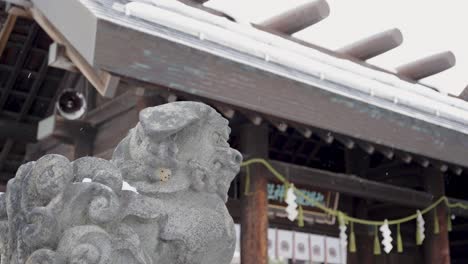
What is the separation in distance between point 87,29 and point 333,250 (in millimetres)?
5021

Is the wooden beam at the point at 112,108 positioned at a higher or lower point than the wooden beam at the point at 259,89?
higher

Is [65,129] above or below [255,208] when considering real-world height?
above

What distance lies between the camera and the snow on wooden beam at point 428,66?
6.47 metres

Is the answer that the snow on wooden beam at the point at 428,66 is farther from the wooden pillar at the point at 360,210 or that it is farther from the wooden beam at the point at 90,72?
the wooden beam at the point at 90,72

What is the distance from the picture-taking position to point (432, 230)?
702 centimetres

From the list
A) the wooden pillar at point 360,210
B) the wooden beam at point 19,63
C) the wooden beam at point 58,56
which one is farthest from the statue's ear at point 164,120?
the wooden pillar at point 360,210

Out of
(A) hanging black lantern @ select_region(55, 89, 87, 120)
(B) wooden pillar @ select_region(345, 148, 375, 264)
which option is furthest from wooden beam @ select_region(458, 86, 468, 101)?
(A) hanging black lantern @ select_region(55, 89, 87, 120)

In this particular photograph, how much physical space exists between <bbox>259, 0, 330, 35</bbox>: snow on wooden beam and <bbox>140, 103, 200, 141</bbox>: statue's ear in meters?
3.86

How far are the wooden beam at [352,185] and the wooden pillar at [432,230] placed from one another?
17cm

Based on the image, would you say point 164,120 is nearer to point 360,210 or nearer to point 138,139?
point 138,139

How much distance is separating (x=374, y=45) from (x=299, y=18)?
1.07 metres

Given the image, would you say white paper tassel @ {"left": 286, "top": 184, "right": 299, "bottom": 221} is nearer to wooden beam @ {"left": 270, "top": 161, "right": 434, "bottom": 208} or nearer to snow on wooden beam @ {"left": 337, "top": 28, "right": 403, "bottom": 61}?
wooden beam @ {"left": 270, "top": 161, "right": 434, "bottom": 208}

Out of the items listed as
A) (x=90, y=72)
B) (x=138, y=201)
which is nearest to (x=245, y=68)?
(x=90, y=72)

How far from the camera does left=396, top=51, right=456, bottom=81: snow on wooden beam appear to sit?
6469mm
